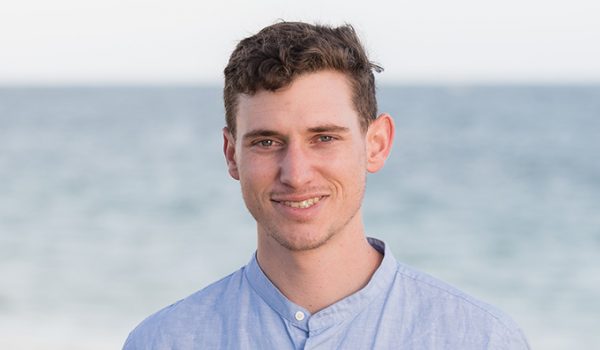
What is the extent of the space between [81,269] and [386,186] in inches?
277

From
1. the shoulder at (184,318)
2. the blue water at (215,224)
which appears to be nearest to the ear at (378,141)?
the shoulder at (184,318)

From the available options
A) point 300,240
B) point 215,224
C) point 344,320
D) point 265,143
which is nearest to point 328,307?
point 344,320

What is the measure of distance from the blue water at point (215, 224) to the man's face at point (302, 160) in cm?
355

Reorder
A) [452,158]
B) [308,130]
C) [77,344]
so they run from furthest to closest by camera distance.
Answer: [452,158] → [77,344] → [308,130]

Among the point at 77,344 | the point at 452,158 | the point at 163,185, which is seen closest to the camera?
the point at 77,344

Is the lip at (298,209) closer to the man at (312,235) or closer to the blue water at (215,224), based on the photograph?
the man at (312,235)

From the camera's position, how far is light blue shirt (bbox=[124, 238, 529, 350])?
2.64 meters

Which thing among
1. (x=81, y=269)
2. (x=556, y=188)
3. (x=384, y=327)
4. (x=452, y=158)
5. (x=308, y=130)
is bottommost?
(x=384, y=327)

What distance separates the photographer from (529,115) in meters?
36.7

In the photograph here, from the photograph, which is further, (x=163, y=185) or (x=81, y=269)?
(x=163, y=185)

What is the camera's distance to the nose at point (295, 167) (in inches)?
101

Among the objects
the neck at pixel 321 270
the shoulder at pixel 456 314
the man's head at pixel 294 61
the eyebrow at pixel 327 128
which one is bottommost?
the shoulder at pixel 456 314

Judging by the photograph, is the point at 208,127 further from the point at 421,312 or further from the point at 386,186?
the point at 421,312

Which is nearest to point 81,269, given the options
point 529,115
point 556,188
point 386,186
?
point 386,186
